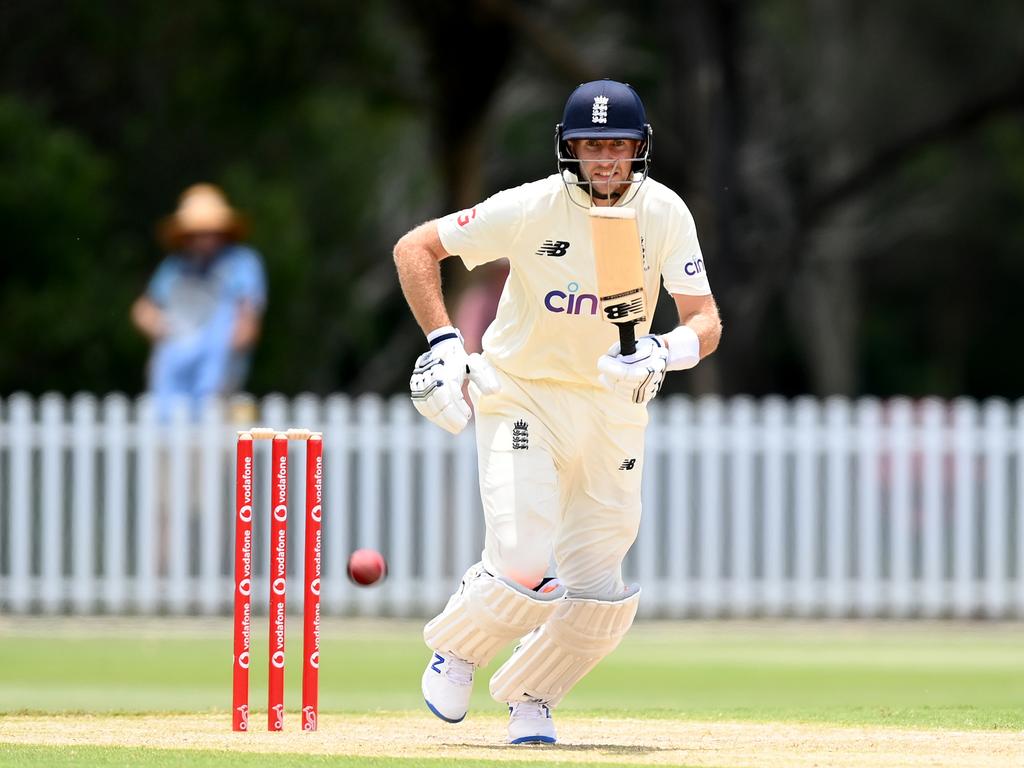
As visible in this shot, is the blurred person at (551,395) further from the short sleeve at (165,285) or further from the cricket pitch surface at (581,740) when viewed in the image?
the short sleeve at (165,285)

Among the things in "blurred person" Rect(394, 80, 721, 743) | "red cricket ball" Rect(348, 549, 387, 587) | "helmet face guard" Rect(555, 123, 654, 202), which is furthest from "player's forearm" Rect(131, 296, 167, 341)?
"helmet face guard" Rect(555, 123, 654, 202)

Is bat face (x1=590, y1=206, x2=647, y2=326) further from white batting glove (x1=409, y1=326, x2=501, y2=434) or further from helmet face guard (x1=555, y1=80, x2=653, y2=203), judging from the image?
white batting glove (x1=409, y1=326, x2=501, y2=434)

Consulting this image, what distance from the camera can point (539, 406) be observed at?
602 cm

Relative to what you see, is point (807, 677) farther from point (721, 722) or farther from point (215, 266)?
point (215, 266)

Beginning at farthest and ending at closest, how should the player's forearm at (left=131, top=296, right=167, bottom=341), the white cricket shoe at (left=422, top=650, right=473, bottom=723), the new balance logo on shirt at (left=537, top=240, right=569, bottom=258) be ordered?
the player's forearm at (left=131, top=296, right=167, bottom=341), the white cricket shoe at (left=422, top=650, right=473, bottom=723), the new balance logo on shirt at (left=537, top=240, right=569, bottom=258)

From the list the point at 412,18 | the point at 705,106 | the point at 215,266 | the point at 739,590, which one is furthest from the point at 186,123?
the point at 739,590

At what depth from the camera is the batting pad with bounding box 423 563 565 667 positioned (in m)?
5.86

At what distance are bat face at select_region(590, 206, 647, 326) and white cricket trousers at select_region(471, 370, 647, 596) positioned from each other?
339 millimetres

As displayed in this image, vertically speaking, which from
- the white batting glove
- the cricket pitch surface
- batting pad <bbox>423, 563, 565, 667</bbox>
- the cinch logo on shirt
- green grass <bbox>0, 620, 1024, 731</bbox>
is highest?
the cinch logo on shirt

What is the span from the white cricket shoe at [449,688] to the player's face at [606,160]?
1396mm

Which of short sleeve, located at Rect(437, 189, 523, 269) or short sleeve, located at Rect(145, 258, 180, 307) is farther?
short sleeve, located at Rect(145, 258, 180, 307)

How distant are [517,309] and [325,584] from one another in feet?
19.1

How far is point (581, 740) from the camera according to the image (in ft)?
20.3

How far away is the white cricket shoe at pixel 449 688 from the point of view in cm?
605
